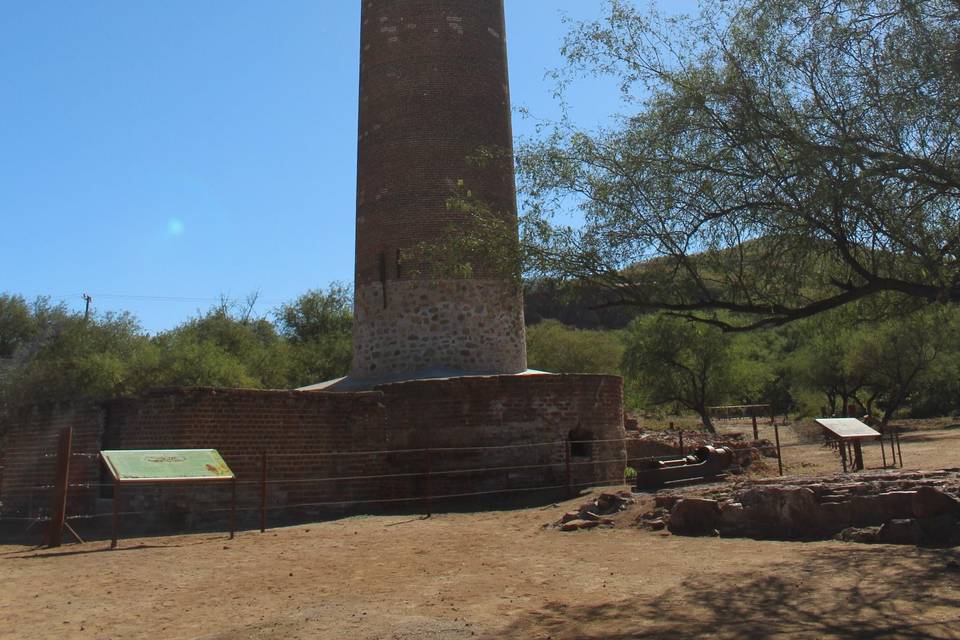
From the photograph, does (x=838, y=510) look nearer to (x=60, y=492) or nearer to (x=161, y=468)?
(x=161, y=468)

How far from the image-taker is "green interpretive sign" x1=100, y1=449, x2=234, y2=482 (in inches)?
397

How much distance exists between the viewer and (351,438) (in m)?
14.3

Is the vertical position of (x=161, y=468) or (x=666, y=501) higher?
(x=161, y=468)

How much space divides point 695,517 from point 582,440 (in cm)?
554

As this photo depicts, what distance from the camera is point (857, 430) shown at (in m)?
15.2

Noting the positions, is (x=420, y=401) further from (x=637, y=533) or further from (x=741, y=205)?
(x=741, y=205)

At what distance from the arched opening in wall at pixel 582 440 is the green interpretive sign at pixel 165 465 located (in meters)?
6.69

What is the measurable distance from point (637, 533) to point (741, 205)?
4.29m

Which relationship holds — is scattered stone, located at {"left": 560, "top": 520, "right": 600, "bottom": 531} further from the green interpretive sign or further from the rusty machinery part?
the green interpretive sign

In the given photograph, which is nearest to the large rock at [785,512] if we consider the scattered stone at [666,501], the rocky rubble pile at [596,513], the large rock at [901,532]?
the large rock at [901,532]

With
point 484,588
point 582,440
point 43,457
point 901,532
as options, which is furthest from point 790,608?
point 43,457

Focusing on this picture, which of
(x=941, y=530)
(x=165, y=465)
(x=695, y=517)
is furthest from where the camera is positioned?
(x=165, y=465)

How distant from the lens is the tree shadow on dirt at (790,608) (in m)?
5.49

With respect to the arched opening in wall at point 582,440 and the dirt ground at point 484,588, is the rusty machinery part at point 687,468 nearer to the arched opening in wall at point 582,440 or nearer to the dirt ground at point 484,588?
the arched opening in wall at point 582,440
